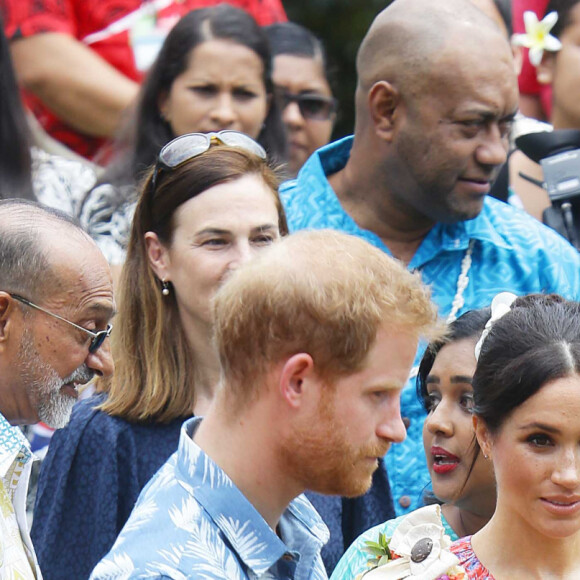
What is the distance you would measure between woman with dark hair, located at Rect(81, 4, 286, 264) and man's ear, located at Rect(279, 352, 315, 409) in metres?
2.59

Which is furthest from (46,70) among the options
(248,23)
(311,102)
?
(311,102)

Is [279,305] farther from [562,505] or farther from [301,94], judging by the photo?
[301,94]

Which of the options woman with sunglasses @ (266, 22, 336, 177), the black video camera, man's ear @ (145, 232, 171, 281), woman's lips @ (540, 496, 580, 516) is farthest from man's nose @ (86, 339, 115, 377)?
woman with sunglasses @ (266, 22, 336, 177)

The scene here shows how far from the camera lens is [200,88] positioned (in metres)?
4.93

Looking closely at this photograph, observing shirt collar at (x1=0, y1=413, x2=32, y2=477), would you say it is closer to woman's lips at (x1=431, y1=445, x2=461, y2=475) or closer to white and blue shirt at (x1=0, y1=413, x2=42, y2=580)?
white and blue shirt at (x1=0, y1=413, x2=42, y2=580)

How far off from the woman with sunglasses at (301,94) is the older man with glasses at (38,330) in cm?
293

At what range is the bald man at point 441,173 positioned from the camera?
4227 mm

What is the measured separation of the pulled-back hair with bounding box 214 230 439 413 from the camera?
2.26 meters

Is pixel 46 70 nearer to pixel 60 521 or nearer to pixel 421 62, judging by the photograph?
pixel 421 62

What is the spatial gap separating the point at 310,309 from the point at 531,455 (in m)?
0.87

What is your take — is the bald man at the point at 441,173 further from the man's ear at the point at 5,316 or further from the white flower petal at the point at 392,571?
the man's ear at the point at 5,316

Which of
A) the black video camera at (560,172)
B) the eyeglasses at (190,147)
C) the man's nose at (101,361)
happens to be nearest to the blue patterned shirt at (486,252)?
the black video camera at (560,172)

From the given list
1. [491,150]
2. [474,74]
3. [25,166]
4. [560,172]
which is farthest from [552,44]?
[25,166]

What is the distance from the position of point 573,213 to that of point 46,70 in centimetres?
224
